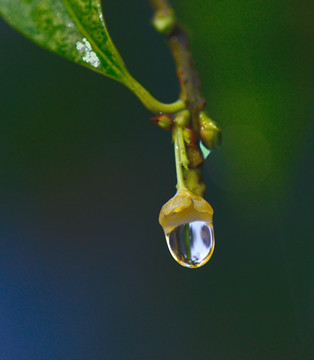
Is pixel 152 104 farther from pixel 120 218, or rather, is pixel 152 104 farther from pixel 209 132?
pixel 120 218

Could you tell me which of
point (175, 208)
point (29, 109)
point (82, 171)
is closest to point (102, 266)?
point (82, 171)

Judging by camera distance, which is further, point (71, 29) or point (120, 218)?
point (120, 218)

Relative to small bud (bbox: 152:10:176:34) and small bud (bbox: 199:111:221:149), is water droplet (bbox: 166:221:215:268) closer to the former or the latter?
small bud (bbox: 199:111:221:149)

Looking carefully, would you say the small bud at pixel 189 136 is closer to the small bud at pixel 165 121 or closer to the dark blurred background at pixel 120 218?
the small bud at pixel 165 121

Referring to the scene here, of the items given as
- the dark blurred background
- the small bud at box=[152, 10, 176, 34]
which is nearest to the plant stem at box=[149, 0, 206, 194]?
the small bud at box=[152, 10, 176, 34]

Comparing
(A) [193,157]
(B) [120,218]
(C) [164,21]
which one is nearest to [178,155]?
(A) [193,157]

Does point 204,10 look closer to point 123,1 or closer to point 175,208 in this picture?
point 123,1
